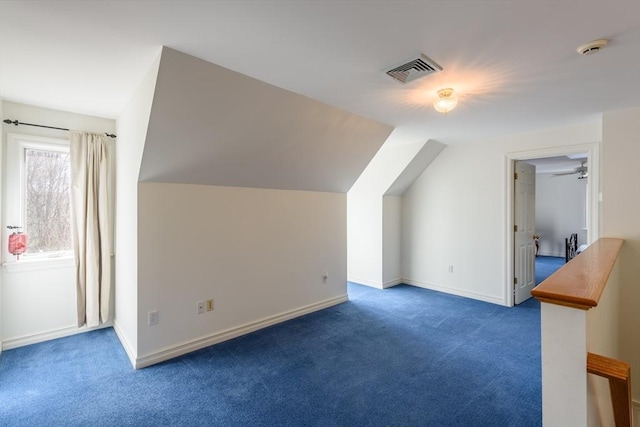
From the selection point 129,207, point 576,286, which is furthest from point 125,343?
point 576,286

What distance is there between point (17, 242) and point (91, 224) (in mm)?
587

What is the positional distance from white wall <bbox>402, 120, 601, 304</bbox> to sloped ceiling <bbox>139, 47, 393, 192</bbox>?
1.57m

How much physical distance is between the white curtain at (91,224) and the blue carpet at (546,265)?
6667 mm

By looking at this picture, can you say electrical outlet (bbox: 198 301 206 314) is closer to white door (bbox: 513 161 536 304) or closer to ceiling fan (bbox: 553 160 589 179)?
white door (bbox: 513 161 536 304)

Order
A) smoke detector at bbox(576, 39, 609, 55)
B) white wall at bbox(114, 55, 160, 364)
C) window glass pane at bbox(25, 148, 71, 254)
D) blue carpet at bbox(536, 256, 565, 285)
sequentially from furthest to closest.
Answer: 1. blue carpet at bbox(536, 256, 565, 285)
2. window glass pane at bbox(25, 148, 71, 254)
3. white wall at bbox(114, 55, 160, 364)
4. smoke detector at bbox(576, 39, 609, 55)

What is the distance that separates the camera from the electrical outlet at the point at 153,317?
2.62 meters

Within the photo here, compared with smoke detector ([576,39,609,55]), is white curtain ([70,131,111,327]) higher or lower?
lower

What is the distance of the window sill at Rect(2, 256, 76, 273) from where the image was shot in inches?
114

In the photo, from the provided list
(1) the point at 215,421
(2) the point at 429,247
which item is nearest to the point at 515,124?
(2) the point at 429,247

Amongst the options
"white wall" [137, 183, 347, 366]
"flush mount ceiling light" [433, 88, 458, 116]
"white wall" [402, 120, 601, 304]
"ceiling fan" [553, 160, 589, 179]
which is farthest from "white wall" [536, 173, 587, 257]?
"flush mount ceiling light" [433, 88, 458, 116]

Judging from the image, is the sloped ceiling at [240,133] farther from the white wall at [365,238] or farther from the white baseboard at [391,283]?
the white baseboard at [391,283]

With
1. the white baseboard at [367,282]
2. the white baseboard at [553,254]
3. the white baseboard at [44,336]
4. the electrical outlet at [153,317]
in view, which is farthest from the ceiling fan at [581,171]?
the white baseboard at [44,336]

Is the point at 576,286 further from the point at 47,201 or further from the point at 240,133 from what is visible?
the point at 47,201

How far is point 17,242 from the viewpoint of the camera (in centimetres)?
286
